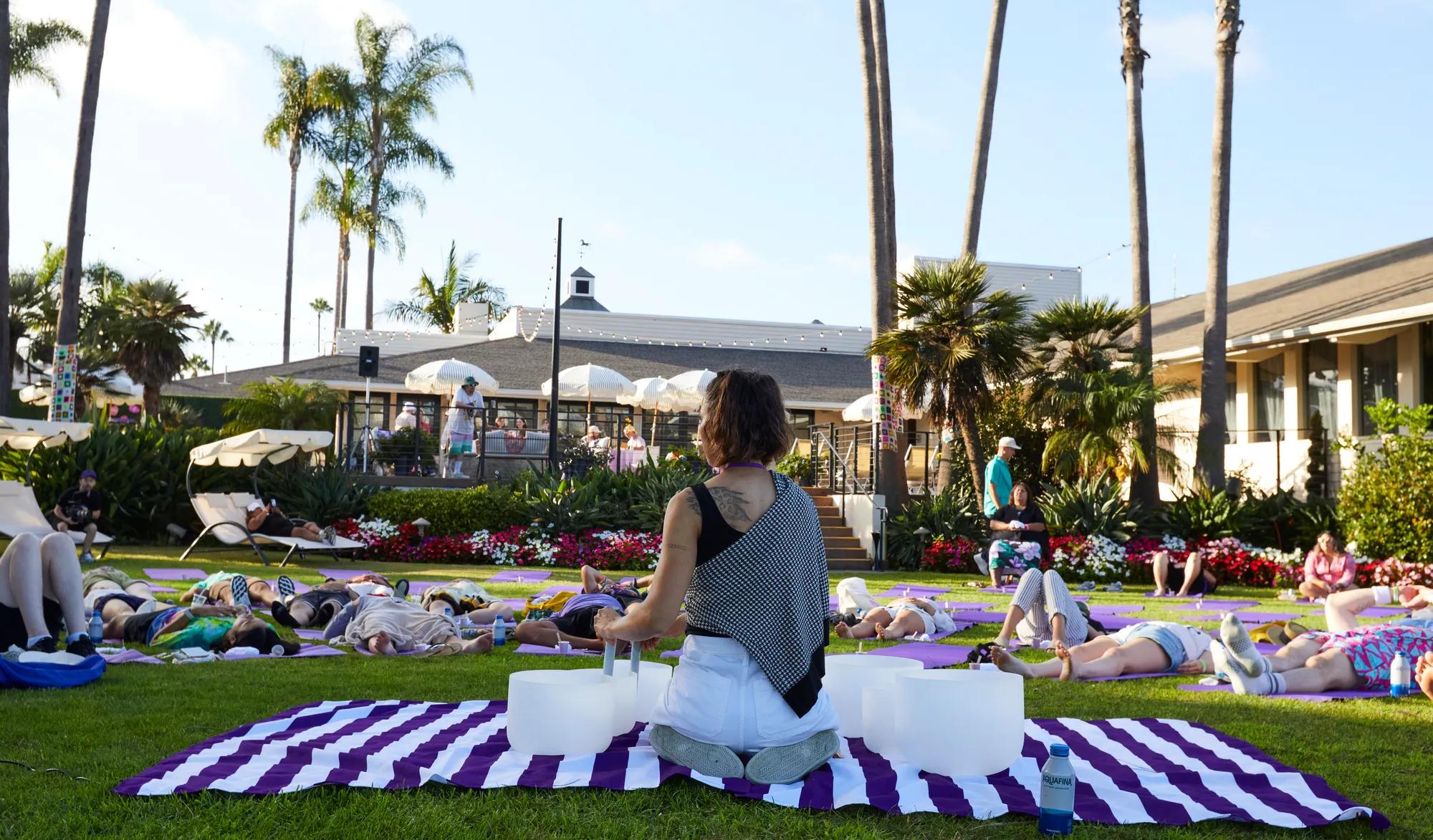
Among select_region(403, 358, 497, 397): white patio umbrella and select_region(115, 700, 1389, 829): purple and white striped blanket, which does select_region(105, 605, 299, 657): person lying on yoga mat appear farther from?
select_region(403, 358, 497, 397): white patio umbrella

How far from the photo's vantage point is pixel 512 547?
631 inches

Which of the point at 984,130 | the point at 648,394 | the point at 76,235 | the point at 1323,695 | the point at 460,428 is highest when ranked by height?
the point at 984,130

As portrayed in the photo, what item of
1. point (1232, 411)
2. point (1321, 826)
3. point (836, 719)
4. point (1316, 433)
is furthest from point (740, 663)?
point (1232, 411)

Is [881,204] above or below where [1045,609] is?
above

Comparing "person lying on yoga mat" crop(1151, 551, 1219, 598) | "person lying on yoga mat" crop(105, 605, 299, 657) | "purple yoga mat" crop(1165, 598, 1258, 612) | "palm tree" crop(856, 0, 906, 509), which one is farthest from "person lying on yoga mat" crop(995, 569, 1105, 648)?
"palm tree" crop(856, 0, 906, 509)

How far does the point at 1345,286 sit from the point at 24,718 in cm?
2007

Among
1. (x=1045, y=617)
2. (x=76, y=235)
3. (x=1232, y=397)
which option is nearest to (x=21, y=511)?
(x=76, y=235)

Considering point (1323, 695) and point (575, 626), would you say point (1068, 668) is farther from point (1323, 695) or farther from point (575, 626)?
point (575, 626)

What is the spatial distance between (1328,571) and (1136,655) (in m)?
6.44

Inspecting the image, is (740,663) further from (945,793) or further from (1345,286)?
(1345,286)

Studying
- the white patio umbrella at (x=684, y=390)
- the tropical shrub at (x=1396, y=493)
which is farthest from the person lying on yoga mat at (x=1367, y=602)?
the white patio umbrella at (x=684, y=390)

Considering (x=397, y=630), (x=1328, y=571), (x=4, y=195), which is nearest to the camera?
(x=397, y=630)

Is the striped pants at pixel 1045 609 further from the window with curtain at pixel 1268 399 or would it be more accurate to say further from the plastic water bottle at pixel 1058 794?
the window with curtain at pixel 1268 399

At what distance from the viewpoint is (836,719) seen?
4.09 meters
